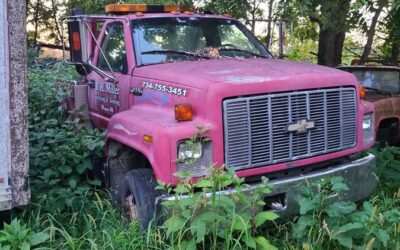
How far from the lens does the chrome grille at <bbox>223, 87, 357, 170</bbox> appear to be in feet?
13.9

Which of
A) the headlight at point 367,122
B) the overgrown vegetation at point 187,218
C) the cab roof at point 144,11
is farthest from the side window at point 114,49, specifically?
the headlight at point 367,122

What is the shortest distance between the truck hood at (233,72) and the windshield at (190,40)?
0.24 meters

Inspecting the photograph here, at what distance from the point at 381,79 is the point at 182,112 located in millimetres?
4281

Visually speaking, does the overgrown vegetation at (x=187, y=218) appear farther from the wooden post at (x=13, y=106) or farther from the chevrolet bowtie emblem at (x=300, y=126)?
Answer: the chevrolet bowtie emblem at (x=300, y=126)

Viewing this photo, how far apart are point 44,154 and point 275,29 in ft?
10.7

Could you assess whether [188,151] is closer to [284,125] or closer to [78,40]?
[284,125]

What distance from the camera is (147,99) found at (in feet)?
16.4

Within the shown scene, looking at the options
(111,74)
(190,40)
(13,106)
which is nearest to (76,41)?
(111,74)

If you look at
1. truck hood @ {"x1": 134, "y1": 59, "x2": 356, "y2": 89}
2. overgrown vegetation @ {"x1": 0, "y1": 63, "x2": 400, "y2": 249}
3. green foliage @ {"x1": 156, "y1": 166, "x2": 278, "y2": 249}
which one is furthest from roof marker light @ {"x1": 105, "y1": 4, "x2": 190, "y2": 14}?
green foliage @ {"x1": 156, "y1": 166, "x2": 278, "y2": 249}

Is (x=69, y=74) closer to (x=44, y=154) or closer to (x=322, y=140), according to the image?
(x=44, y=154)

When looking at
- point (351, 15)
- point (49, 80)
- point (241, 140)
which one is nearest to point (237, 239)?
point (241, 140)

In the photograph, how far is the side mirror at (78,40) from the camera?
215 inches

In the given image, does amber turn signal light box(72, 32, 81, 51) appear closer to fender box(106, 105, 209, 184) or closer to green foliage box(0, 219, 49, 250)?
fender box(106, 105, 209, 184)

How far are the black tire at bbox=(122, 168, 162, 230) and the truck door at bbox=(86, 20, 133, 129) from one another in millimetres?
1127
